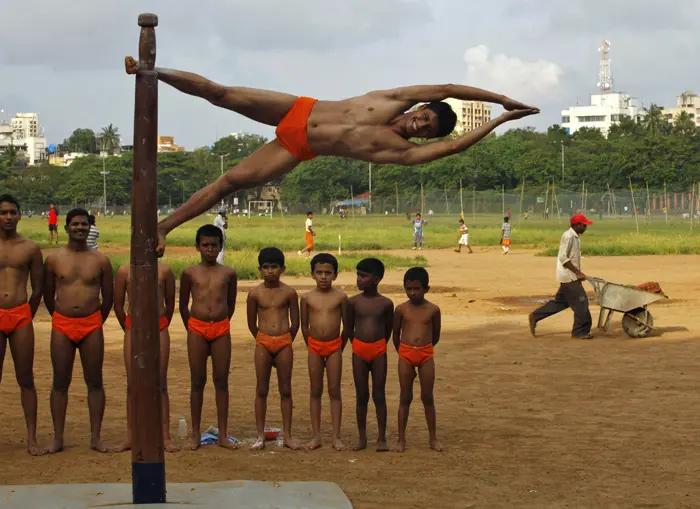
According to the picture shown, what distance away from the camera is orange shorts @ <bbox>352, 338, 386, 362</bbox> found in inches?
319

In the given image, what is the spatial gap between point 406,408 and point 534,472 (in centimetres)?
110

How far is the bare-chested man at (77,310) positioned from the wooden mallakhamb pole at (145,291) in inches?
83.7

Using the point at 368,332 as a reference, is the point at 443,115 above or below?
above

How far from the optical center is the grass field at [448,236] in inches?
1437

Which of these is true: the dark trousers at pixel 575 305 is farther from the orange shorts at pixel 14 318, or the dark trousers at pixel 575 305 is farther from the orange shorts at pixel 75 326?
the orange shorts at pixel 14 318

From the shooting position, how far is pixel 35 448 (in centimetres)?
790

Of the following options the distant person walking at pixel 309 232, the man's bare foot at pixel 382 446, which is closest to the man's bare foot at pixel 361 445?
the man's bare foot at pixel 382 446

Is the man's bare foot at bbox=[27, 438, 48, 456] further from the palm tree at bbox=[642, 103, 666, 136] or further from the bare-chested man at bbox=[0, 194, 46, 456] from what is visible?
the palm tree at bbox=[642, 103, 666, 136]

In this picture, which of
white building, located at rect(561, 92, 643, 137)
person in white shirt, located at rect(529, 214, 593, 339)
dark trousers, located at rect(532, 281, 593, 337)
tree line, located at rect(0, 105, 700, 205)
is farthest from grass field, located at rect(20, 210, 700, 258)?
white building, located at rect(561, 92, 643, 137)

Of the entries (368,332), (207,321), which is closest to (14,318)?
(207,321)

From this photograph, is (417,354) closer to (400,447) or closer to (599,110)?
(400,447)

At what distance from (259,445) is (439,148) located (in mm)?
3505

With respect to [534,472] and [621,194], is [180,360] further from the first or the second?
[621,194]

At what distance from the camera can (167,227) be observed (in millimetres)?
5820
